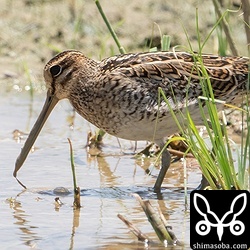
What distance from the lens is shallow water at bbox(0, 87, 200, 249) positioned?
5.48 metres

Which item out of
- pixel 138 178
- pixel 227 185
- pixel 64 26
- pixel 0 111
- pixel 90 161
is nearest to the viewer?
pixel 227 185

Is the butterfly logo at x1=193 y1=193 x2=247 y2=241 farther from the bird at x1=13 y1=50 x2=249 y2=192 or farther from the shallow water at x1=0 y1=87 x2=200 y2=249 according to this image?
the bird at x1=13 y1=50 x2=249 y2=192

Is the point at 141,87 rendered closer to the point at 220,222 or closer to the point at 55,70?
the point at 55,70

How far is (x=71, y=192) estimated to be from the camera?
664 cm

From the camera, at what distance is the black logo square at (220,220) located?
16.5ft

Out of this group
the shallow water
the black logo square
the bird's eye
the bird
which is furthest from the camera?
the bird's eye

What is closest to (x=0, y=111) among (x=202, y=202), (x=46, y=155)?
(x=46, y=155)

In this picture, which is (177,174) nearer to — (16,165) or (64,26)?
(16,165)

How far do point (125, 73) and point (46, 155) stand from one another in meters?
1.25

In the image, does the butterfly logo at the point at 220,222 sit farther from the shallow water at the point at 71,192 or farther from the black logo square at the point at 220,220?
the shallow water at the point at 71,192

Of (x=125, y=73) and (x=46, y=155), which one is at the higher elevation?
(x=125, y=73)

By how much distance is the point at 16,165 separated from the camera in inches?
270

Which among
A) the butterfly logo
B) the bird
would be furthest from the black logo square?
the bird

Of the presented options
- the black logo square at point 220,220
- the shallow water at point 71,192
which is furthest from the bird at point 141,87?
the black logo square at point 220,220
